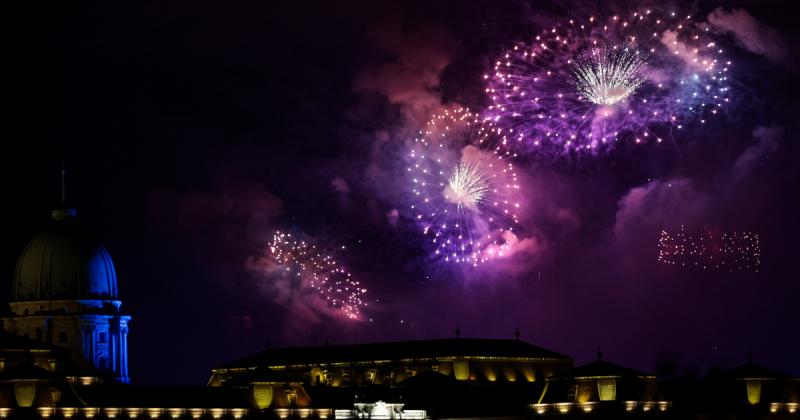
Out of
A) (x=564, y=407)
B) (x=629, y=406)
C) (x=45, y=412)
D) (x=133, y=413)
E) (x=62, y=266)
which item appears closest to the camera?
(x=45, y=412)

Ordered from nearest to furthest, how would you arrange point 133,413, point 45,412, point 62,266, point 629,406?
point 45,412, point 133,413, point 629,406, point 62,266

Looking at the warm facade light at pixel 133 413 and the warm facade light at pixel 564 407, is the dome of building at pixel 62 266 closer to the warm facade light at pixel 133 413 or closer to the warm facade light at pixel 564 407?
the warm facade light at pixel 133 413

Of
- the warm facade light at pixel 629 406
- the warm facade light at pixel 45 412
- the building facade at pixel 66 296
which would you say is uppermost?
the building facade at pixel 66 296

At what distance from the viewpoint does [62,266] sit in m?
183

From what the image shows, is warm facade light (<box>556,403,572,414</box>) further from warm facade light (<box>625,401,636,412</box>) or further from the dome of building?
the dome of building

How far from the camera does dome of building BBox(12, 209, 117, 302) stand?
182375 millimetres

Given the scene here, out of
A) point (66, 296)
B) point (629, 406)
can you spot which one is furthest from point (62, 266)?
point (629, 406)

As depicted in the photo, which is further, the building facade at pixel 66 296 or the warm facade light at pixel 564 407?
the building facade at pixel 66 296

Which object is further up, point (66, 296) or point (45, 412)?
point (66, 296)

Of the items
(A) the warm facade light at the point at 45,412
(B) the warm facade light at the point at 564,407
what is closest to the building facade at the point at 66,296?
(A) the warm facade light at the point at 45,412

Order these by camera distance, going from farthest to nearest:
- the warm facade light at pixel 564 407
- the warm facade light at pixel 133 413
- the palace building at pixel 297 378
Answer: the warm facade light at pixel 564 407
the palace building at pixel 297 378
the warm facade light at pixel 133 413

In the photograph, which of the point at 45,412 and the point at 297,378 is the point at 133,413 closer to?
the point at 45,412

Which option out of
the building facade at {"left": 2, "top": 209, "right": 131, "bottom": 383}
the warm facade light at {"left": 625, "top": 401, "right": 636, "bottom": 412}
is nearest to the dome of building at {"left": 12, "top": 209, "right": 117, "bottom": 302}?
the building facade at {"left": 2, "top": 209, "right": 131, "bottom": 383}

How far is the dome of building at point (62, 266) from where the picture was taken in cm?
18238
